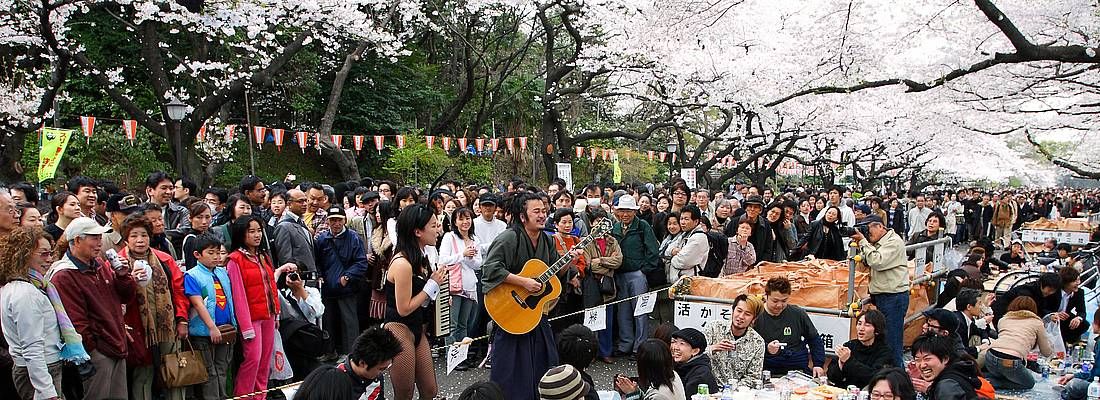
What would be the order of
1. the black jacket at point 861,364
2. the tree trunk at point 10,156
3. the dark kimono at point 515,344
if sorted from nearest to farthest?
1. the dark kimono at point 515,344
2. the black jacket at point 861,364
3. the tree trunk at point 10,156

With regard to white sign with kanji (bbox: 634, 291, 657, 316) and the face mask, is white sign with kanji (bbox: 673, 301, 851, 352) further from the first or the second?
the face mask

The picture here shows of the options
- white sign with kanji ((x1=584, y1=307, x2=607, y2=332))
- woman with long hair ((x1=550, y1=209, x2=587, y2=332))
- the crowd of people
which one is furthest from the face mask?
woman with long hair ((x1=550, y1=209, x2=587, y2=332))

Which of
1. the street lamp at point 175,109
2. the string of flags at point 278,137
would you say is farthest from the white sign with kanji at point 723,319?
the string of flags at point 278,137

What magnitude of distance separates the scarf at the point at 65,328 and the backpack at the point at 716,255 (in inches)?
233

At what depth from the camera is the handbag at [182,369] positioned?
5207mm

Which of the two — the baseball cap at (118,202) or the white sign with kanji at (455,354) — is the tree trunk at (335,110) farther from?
the white sign with kanji at (455,354)

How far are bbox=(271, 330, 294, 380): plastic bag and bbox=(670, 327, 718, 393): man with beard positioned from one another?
3110 mm

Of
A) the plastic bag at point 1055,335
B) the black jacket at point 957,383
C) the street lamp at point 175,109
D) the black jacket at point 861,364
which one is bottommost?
the plastic bag at point 1055,335

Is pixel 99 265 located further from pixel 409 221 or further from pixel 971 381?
pixel 971 381

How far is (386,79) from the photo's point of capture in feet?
77.6

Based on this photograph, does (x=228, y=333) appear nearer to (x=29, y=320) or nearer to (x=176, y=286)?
(x=176, y=286)

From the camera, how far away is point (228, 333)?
550cm

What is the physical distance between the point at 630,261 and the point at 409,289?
11.9ft

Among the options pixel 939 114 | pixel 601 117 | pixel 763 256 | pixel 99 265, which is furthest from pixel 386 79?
pixel 99 265
